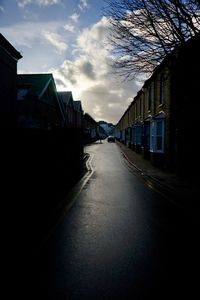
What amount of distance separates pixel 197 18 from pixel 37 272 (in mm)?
9593

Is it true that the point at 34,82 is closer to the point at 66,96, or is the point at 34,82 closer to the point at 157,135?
the point at 157,135

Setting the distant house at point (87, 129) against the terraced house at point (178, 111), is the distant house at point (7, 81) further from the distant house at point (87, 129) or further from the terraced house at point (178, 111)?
the distant house at point (87, 129)

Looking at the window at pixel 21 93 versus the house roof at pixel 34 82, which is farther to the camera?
the house roof at pixel 34 82

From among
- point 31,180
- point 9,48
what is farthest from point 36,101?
point 31,180

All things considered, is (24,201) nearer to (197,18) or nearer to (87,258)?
(87,258)

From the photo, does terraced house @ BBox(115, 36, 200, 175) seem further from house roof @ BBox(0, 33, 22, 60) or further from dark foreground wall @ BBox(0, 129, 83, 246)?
house roof @ BBox(0, 33, 22, 60)

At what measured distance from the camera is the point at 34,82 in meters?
24.5

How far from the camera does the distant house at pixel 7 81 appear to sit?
14133 mm

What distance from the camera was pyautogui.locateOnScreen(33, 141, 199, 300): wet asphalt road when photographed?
10.6 ft

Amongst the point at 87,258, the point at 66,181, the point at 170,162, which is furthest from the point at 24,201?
the point at 170,162

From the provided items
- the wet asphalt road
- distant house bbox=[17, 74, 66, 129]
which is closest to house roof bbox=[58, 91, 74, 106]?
distant house bbox=[17, 74, 66, 129]

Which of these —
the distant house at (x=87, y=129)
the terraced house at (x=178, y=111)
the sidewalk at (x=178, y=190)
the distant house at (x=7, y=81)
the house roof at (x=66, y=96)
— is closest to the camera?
the sidewalk at (x=178, y=190)

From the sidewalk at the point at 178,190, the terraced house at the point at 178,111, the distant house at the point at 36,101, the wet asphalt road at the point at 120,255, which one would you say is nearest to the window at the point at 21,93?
the distant house at the point at 36,101

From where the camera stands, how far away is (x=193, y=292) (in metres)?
3.19
